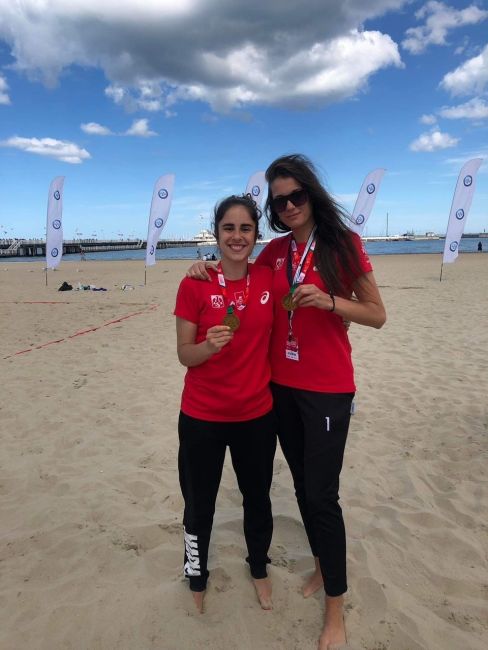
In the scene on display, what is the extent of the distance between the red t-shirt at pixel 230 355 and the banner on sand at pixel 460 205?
51.2 ft

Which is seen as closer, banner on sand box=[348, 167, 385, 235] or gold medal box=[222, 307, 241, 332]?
gold medal box=[222, 307, 241, 332]

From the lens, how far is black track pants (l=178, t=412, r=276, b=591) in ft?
6.89

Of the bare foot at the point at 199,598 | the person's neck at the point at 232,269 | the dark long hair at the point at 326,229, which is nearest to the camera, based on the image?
the dark long hair at the point at 326,229

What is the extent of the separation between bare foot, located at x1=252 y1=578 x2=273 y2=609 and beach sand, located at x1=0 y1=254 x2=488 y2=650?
0.04 metres

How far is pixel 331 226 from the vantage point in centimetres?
204

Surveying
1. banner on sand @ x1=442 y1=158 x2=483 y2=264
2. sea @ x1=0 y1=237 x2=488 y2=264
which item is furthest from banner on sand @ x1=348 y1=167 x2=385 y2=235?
sea @ x1=0 y1=237 x2=488 y2=264

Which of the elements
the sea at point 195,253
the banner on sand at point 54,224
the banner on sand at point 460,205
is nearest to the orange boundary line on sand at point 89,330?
the banner on sand at point 54,224

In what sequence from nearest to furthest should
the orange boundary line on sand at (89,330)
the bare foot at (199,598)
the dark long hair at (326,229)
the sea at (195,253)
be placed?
the dark long hair at (326,229)
the bare foot at (199,598)
the orange boundary line on sand at (89,330)
the sea at (195,253)

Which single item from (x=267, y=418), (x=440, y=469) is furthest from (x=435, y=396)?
(x=267, y=418)

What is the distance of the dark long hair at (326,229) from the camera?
1.98 m

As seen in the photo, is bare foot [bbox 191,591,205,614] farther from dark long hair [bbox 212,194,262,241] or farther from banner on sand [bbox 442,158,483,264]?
banner on sand [bbox 442,158,483,264]

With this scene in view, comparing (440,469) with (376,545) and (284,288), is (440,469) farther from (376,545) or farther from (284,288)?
(284,288)

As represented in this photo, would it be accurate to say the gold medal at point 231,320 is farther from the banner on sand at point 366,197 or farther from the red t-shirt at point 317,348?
the banner on sand at point 366,197

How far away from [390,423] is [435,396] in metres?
0.99
